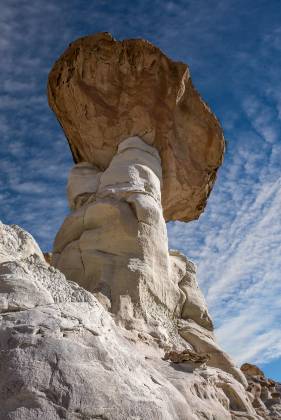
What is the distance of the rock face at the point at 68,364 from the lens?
3514 mm

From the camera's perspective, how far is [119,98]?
1025cm

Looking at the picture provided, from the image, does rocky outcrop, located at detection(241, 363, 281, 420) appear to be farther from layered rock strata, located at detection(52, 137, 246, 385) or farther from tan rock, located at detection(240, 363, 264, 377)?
tan rock, located at detection(240, 363, 264, 377)

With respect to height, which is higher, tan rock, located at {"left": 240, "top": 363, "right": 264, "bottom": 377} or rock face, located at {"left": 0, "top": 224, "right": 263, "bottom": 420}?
tan rock, located at {"left": 240, "top": 363, "right": 264, "bottom": 377}

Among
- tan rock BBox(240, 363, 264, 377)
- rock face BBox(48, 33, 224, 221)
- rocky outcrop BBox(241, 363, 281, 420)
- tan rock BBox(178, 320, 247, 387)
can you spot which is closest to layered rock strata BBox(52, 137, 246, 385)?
tan rock BBox(178, 320, 247, 387)

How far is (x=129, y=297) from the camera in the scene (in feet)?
22.3

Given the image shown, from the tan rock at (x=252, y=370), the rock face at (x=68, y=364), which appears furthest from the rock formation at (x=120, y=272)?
the tan rock at (x=252, y=370)

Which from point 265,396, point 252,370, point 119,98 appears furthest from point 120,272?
point 252,370

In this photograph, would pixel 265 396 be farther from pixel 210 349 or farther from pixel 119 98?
pixel 119 98

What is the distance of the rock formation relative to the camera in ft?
12.3

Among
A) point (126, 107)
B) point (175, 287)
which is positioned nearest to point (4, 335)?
point (175, 287)

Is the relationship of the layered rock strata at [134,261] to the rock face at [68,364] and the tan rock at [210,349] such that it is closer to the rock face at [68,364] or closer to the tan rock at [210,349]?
the tan rock at [210,349]

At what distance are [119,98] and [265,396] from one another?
575cm

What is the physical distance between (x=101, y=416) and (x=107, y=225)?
14.0ft

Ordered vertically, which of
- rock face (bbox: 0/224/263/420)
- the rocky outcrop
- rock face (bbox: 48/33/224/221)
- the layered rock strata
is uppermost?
rock face (bbox: 48/33/224/221)
